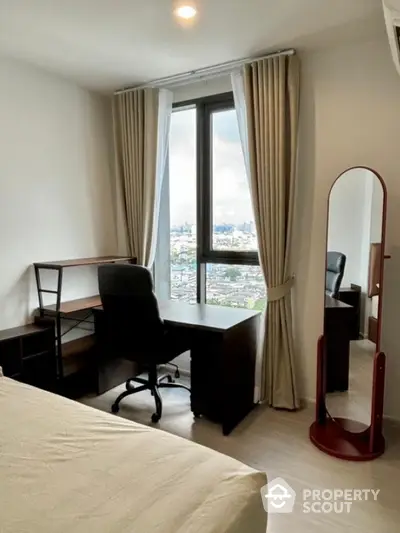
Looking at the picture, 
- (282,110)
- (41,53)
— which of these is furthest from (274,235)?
(41,53)

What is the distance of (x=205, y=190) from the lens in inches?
133

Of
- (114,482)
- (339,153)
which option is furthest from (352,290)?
(114,482)

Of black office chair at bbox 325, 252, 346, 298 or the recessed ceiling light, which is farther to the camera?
black office chair at bbox 325, 252, 346, 298

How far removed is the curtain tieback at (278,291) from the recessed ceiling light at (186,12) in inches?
71.6

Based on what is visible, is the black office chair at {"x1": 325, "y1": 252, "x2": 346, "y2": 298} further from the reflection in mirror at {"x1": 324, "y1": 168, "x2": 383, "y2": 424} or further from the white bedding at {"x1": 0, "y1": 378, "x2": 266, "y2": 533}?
the white bedding at {"x1": 0, "y1": 378, "x2": 266, "y2": 533}

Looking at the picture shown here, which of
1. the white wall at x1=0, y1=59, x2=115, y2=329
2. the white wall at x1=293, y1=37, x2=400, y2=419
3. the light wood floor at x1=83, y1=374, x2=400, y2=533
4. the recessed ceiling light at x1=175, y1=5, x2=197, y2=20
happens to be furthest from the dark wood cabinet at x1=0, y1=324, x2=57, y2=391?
the recessed ceiling light at x1=175, y1=5, x2=197, y2=20

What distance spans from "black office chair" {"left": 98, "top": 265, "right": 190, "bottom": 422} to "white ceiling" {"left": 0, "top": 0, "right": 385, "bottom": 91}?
1.46 m

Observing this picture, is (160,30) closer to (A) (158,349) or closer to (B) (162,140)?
(B) (162,140)

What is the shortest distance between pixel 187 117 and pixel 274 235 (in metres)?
1.47

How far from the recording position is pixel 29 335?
2703 mm

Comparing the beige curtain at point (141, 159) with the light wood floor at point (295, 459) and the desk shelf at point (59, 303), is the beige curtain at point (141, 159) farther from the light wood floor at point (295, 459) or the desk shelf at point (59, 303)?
the light wood floor at point (295, 459)

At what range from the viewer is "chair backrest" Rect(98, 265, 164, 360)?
2.47m

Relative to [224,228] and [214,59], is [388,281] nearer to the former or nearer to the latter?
[224,228]

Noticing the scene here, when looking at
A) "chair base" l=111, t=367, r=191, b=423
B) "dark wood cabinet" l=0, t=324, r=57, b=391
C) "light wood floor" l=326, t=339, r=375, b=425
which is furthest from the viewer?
"chair base" l=111, t=367, r=191, b=423
